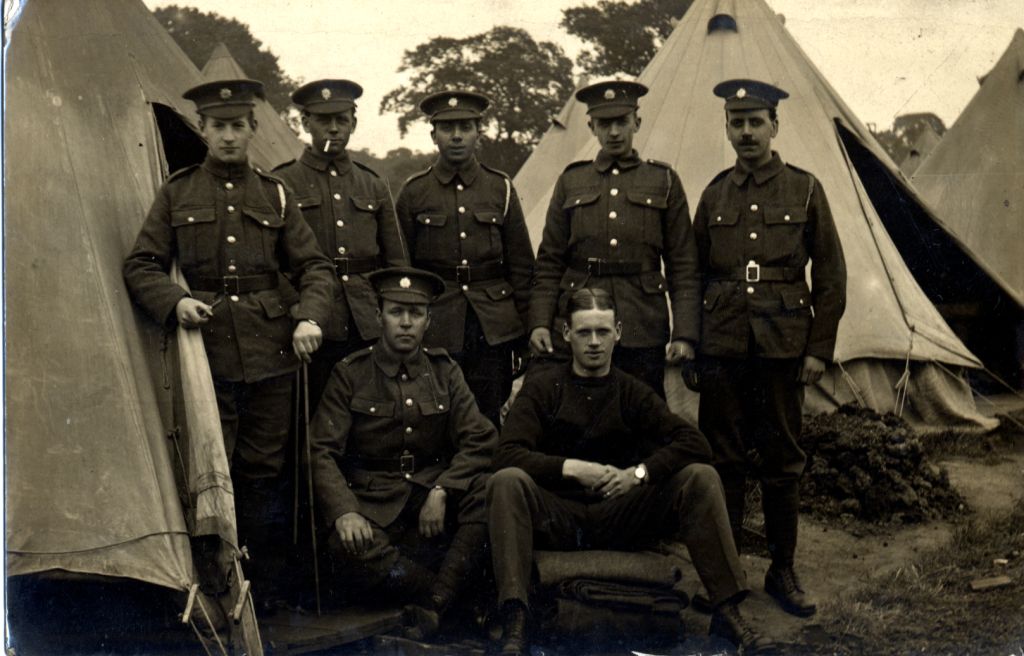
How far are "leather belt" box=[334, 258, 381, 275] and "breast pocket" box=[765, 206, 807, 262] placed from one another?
157 centimetres

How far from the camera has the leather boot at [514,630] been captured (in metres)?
3.29

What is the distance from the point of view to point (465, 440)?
3.80m

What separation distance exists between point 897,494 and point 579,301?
6.95 feet

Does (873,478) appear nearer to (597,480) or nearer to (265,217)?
(597,480)

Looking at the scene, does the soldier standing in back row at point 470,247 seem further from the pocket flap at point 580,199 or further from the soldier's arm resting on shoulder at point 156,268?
the soldier's arm resting on shoulder at point 156,268

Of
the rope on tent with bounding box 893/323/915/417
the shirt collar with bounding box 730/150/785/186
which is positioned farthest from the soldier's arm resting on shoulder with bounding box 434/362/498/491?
the rope on tent with bounding box 893/323/915/417

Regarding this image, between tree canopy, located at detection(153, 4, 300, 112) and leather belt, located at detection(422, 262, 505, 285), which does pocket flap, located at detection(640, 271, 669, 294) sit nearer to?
leather belt, located at detection(422, 262, 505, 285)

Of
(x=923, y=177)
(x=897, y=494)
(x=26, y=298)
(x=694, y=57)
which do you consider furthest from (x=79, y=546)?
(x=923, y=177)

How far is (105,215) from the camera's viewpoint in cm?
366

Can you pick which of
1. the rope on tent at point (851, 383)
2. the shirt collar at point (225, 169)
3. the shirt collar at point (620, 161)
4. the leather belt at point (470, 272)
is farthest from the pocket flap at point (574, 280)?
the rope on tent at point (851, 383)

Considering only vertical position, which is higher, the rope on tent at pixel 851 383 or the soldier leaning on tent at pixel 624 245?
the soldier leaning on tent at pixel 624 245

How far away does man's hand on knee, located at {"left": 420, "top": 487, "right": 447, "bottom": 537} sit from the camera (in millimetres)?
3613

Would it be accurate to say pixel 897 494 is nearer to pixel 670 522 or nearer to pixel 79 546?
pixel 670 522

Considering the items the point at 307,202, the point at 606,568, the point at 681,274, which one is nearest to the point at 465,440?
the point at 606,568
